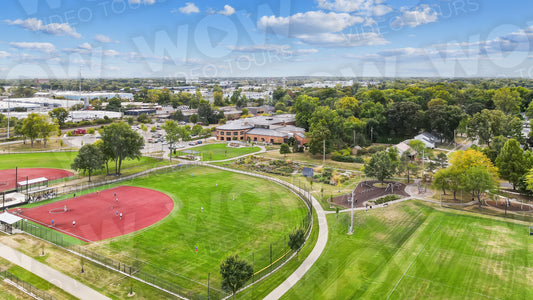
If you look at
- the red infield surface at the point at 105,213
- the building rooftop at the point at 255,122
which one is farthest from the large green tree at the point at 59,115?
the red infield surface at the point at 105,213

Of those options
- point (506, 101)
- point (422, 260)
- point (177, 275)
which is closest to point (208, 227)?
point (177, 275)

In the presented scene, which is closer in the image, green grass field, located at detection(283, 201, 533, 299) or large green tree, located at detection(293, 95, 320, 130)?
Result: green grass field, located at detection(283, 201, 533, 299)

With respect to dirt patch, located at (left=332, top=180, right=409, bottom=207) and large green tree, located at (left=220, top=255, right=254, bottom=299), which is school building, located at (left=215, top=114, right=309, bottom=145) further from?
large green tree, located at (left=220, top=255, right=254, bottom=299)

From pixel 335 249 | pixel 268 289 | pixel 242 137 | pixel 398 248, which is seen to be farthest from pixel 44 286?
pixel 242 137

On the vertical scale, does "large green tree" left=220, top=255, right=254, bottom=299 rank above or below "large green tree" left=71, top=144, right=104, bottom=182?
below

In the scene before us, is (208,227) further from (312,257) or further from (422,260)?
(422,260)

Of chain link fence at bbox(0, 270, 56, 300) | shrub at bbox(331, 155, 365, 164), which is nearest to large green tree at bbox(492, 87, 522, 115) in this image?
shrub at bbox(331, 155, 365, 164)

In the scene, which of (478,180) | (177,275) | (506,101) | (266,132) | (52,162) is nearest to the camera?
(177,275)
